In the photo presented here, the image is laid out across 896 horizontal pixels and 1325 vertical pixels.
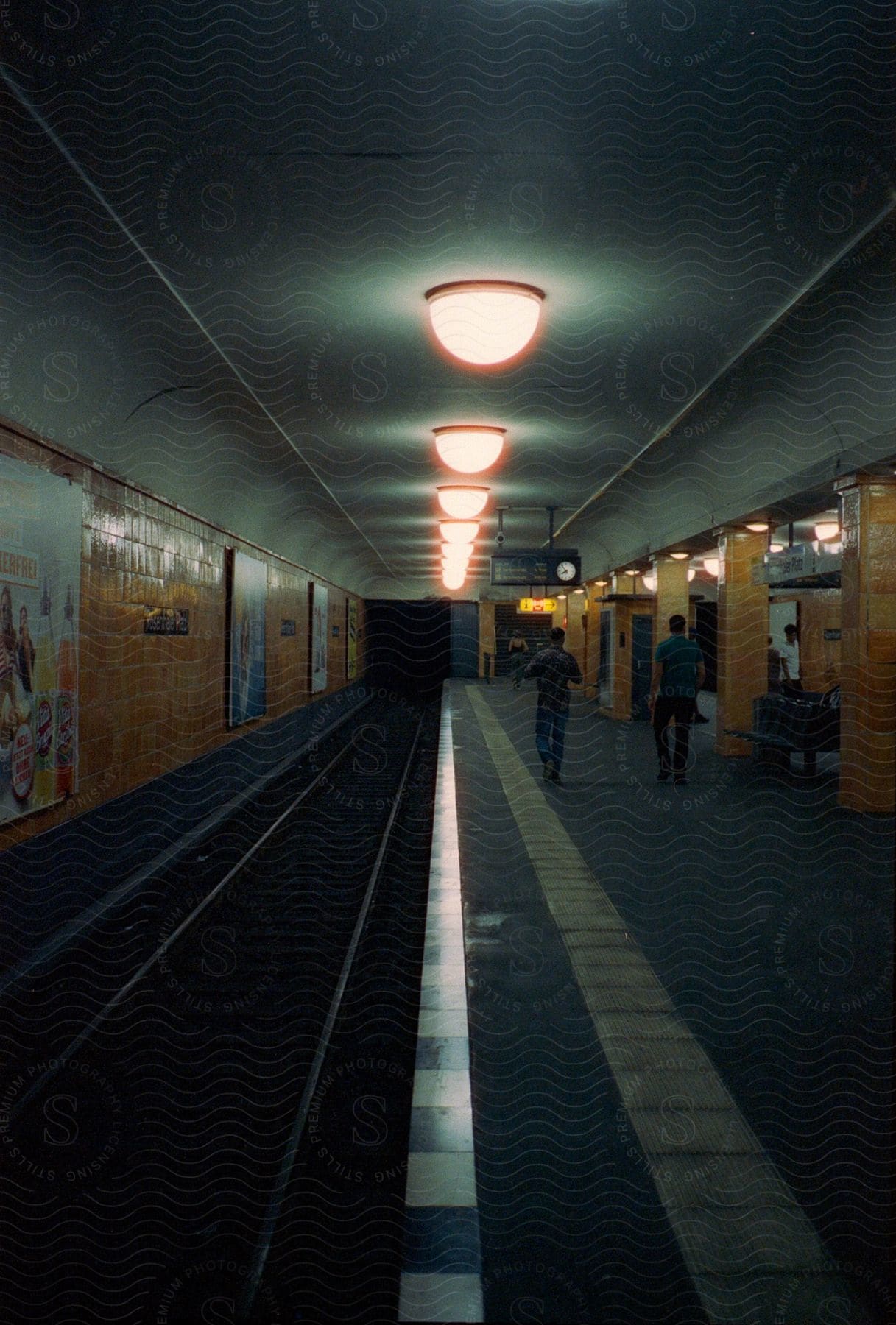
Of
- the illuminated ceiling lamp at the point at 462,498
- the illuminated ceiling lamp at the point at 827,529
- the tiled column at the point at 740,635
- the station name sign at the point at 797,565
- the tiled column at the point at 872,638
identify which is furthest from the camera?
the illuminated ceiling lamp at the point at 827,529

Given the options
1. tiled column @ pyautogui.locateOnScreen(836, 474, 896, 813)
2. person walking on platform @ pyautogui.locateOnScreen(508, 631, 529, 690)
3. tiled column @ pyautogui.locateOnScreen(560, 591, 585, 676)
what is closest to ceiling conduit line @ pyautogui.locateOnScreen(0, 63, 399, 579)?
tiled column @ pyautogui.locateOnScreen(836, 474, 896, 813)

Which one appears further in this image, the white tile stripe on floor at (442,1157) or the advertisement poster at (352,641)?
the advertisement poster at (352,641)

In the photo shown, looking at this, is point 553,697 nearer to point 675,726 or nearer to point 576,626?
point 675,726

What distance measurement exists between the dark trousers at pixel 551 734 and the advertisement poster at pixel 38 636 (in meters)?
4.49

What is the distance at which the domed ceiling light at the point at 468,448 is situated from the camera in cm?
725

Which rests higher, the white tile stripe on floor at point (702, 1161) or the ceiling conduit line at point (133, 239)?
the ceiling conduit line at point (133, 239)

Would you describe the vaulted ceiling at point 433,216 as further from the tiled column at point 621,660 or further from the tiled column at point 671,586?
the tiled column at point 621,660

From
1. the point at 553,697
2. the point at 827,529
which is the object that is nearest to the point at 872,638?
the point at 553,697

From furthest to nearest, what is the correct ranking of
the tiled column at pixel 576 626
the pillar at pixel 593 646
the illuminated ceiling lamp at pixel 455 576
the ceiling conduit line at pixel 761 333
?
the tiled column at pixel 576 626 → the pillar at pixel 593 646 → the illuminated ceiling lamp at pixel 455 576 → the ceiling conduit line at pixel 761 333

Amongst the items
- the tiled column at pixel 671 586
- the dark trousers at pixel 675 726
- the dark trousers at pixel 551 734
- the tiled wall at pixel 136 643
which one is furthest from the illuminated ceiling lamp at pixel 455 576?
the dark trousers at pixel 675 726

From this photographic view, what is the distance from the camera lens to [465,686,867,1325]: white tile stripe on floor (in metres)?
1.99

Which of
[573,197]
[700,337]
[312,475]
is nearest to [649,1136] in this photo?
[573,197]

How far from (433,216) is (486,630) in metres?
27.0

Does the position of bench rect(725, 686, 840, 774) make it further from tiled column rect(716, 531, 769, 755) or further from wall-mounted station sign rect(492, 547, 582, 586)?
wall-mounted station sign rect(492, 547, 582, 586)
